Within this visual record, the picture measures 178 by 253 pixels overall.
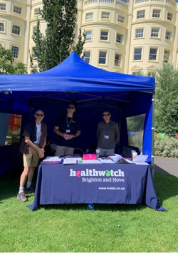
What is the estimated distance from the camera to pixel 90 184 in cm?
313

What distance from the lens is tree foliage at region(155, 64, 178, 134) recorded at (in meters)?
11.9

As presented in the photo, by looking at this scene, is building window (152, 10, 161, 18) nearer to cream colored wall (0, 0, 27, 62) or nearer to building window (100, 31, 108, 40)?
building window (100, 31, 108, 40)

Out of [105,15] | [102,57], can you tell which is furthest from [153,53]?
[105,15]

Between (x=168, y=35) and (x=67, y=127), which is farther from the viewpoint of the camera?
(x=168, y=35)

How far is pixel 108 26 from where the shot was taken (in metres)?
18.3

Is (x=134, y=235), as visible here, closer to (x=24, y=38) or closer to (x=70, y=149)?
(x=70, y=149)

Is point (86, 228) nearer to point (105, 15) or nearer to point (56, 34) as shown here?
point (56, 34)

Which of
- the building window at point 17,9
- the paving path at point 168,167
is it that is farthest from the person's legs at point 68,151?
the building window at point 17,9

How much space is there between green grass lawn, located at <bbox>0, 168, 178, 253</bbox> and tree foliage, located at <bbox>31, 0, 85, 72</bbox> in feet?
19.3

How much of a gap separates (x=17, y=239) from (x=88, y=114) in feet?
13.6

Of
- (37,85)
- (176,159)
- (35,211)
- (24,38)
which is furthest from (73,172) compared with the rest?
(24,38)

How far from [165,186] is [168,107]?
832 cm

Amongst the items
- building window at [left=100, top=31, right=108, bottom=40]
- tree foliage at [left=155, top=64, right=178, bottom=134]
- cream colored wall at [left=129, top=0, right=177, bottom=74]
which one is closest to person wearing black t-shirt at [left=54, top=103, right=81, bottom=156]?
tree foliage at [left=155, top=64, right=178, bottom=134]

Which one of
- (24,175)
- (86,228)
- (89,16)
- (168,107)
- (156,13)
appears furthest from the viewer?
(89,16)
